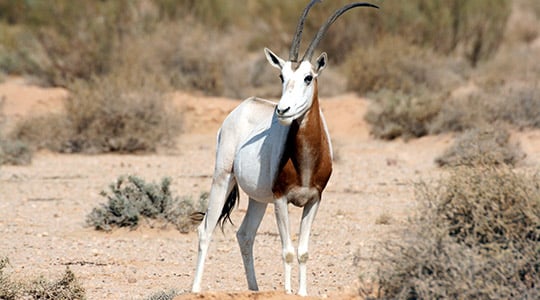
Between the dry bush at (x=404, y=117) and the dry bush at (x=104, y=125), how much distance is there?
14.8ft

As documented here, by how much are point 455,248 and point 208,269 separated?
4767mm

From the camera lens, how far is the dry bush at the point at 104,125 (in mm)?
20969

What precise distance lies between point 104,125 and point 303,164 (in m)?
13.8

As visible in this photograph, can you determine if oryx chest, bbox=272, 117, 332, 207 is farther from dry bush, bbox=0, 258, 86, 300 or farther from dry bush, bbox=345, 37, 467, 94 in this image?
dry bush, bbox=345, 37, 467, 94

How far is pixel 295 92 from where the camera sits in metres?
7.57

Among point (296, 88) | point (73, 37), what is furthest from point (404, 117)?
point (296, 88)

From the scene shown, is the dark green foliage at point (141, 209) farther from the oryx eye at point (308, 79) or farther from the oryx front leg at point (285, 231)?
the oryx eye at point (308, 79)

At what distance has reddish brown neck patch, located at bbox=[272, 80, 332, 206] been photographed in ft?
25.4

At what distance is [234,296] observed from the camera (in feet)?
24.1

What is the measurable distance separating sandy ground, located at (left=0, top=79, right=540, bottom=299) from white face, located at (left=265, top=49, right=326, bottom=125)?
1112 millimetres

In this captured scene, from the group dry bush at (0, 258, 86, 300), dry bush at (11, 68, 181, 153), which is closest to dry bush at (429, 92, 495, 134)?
dry bush at (11, 68, 181, 153)

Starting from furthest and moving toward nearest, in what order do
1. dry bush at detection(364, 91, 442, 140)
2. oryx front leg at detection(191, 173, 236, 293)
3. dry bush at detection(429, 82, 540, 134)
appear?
dry bush at detection(364, 91, 442, 140), dry bush at detection(429, 82, 540, 134), oryx front leg at detection(191, 173, 236, 293)

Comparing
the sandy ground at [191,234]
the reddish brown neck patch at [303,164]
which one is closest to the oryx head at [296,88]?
the reddish brown neck patch at [303,164]

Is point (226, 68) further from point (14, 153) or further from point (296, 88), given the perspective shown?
point (296, 88)
